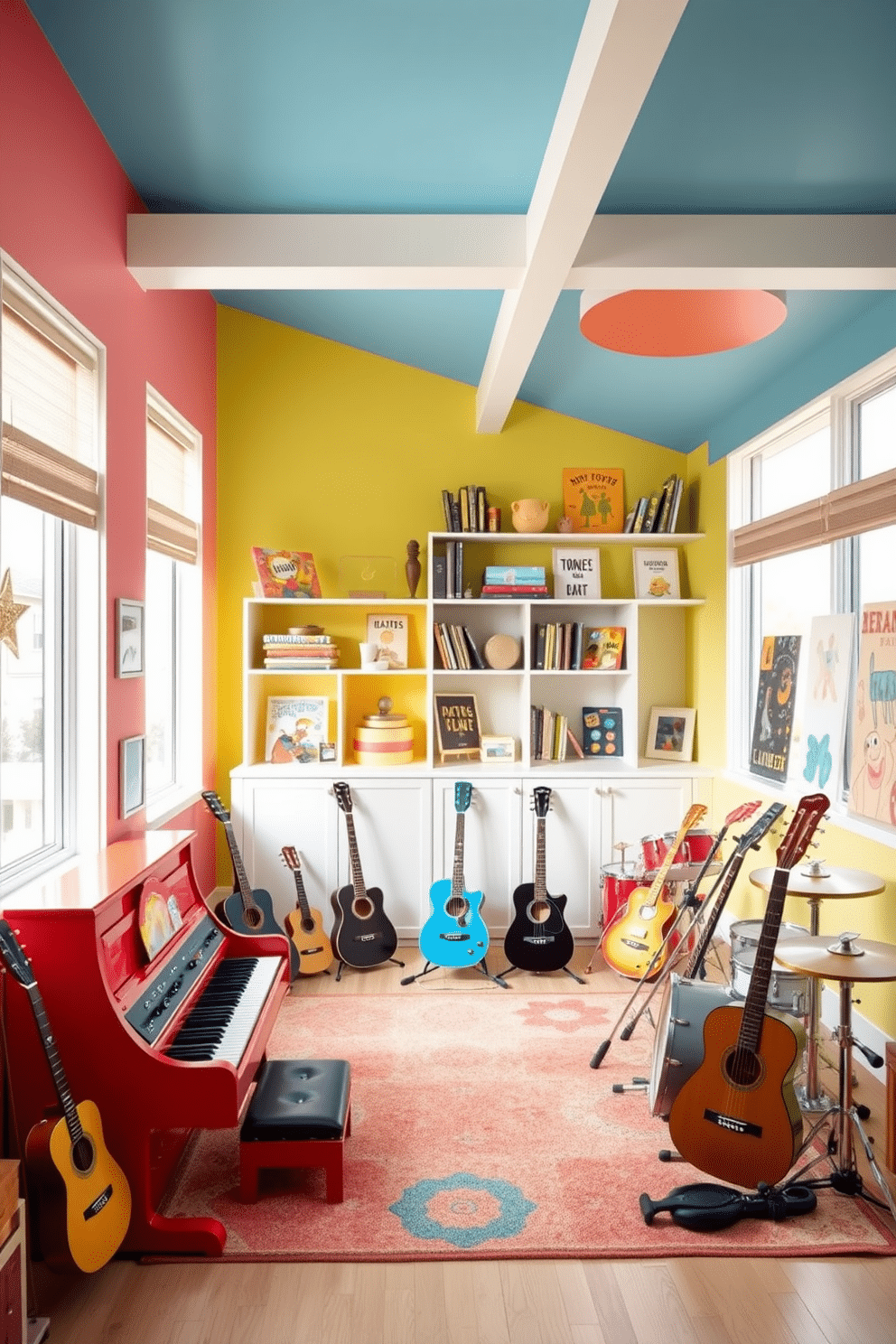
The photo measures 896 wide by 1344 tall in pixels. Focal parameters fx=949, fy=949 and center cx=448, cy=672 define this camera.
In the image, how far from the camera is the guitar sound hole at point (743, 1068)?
2350 millimetres

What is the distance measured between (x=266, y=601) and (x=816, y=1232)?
11.3ft

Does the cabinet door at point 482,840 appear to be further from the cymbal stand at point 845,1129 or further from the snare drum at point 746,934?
the cymbal stand at point 845,1129

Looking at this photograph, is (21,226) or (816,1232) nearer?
(816,1232)

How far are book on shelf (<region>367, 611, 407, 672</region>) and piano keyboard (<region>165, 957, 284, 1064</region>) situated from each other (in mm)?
2199

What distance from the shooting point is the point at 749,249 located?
2943 mm

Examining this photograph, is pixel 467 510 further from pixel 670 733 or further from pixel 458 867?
pixel 458 867

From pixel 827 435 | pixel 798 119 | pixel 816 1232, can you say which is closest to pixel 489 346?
pixel 827 435

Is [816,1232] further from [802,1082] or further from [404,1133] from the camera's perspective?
[404,1133]

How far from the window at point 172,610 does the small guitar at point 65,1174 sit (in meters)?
1.82

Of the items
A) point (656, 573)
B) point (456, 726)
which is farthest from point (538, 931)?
point (656, 573)

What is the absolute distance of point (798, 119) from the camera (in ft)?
8.02

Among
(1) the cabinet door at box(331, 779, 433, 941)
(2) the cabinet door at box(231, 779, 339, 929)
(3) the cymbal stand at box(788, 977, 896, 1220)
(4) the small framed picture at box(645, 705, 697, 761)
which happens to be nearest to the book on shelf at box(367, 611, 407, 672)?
(1) the cabinet door at box(331, 779, 433, 941)

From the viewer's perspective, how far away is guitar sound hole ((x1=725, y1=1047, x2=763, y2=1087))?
2350 mm

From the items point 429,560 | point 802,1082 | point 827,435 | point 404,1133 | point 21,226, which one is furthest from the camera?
point 429,560
